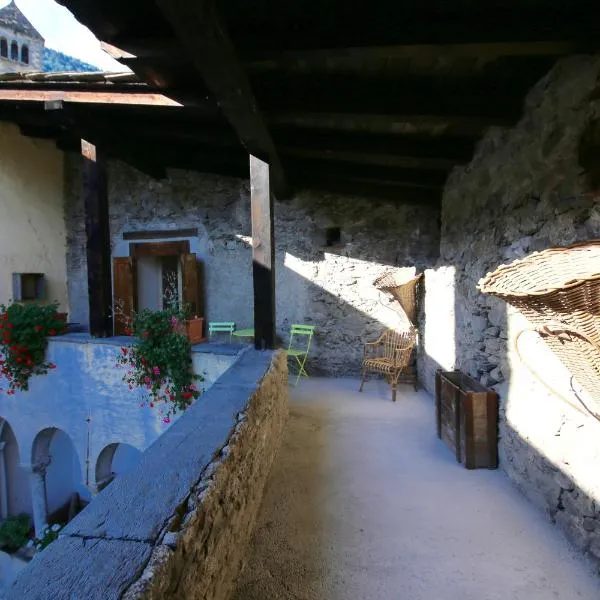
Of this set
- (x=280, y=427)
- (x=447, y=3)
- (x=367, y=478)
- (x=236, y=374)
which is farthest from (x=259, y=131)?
(x=367, y=478)

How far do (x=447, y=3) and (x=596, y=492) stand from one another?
2298 millimetres

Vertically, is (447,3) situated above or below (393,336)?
above

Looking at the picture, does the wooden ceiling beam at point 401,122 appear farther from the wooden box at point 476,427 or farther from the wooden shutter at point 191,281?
the wooden shutter at point 191,281

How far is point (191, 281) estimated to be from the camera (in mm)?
5918

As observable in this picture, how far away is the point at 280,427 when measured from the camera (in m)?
3.24

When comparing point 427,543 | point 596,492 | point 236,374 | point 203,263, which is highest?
point 203,263

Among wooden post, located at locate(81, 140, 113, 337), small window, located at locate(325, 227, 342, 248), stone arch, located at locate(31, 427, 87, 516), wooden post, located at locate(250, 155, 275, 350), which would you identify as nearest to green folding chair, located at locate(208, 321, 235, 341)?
wooden post, located at locate(81, 140, 113, 337)

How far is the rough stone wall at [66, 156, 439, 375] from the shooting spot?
17.3ft

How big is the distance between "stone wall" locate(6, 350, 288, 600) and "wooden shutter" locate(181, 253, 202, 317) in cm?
392

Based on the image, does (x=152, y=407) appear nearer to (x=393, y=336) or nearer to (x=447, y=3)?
(x=393, y=336)

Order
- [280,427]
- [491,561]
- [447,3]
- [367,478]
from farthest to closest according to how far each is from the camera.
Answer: [280,427] → [367,478] → [491,561] → [447,3]

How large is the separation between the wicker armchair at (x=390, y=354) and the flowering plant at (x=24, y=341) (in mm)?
3805

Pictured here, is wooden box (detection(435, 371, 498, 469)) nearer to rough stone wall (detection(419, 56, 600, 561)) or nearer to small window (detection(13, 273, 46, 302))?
rough stone wall (detection(419, 56, 600, 561))

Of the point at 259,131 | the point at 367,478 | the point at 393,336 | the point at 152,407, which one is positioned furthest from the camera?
the point at 393,336
